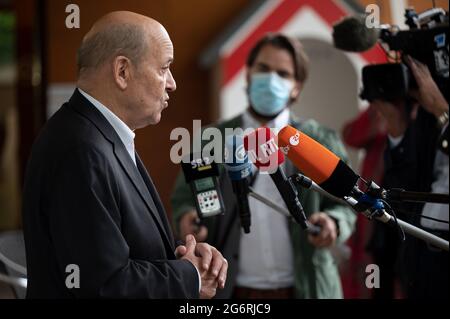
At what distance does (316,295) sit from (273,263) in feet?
0.55

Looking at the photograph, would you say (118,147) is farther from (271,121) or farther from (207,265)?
(271,121)

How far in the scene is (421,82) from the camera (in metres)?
2.35

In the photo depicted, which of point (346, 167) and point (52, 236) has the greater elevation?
point (346, 167)

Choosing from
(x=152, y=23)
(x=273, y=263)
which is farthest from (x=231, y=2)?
(x=152, y=23)

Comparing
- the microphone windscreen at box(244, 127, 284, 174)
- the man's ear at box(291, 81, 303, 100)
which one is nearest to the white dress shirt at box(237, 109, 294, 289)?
the man's ear at box(291, 81, 303, 100)

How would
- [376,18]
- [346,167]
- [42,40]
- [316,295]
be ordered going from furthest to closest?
[42,40]
[316,295]
[376,18]
[346,167]

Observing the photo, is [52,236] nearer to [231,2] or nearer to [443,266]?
[443,266]

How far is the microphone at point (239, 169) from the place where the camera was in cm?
191

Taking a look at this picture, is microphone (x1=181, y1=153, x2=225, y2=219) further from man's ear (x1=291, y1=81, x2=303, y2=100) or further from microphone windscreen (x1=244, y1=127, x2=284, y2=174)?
man's ear (x1=291, y1=81, x2=303, y2=100)

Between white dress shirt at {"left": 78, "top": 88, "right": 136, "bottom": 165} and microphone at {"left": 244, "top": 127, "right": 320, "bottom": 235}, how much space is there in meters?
0.28

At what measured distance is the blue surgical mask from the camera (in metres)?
2.63

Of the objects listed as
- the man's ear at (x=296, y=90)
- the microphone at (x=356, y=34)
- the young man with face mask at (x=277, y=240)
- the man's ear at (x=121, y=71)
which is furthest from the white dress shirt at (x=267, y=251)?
the man's ear at (x=121, y=71)

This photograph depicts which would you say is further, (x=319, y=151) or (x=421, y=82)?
(x=421, y=82)

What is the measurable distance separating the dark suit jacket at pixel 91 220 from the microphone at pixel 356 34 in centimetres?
94
